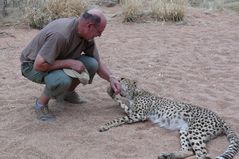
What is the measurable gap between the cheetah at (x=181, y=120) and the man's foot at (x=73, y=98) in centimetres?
36

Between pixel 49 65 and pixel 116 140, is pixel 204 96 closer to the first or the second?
pixel 116 140

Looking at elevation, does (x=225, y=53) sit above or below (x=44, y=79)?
below

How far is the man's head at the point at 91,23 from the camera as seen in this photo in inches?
189

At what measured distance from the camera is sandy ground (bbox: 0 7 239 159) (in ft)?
15.6

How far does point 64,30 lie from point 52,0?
18.0ft

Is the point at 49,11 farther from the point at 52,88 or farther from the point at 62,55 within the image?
the point at 52,88

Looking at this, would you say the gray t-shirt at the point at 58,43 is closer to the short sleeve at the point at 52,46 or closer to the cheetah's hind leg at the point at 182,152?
the short sleeve at the point at 52,46

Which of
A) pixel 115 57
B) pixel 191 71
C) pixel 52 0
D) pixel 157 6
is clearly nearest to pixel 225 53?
pixel 191 71

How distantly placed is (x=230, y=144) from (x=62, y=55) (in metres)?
1.84

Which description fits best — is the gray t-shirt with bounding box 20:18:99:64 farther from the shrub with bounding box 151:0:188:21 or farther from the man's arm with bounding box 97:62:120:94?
the shrub with bounding box 151:0:188:21

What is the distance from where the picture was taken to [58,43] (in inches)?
194

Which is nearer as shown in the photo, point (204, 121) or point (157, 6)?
point (204, 121)

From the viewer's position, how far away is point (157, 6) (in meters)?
10.9

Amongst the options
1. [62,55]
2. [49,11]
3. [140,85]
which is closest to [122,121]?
[62,55]
